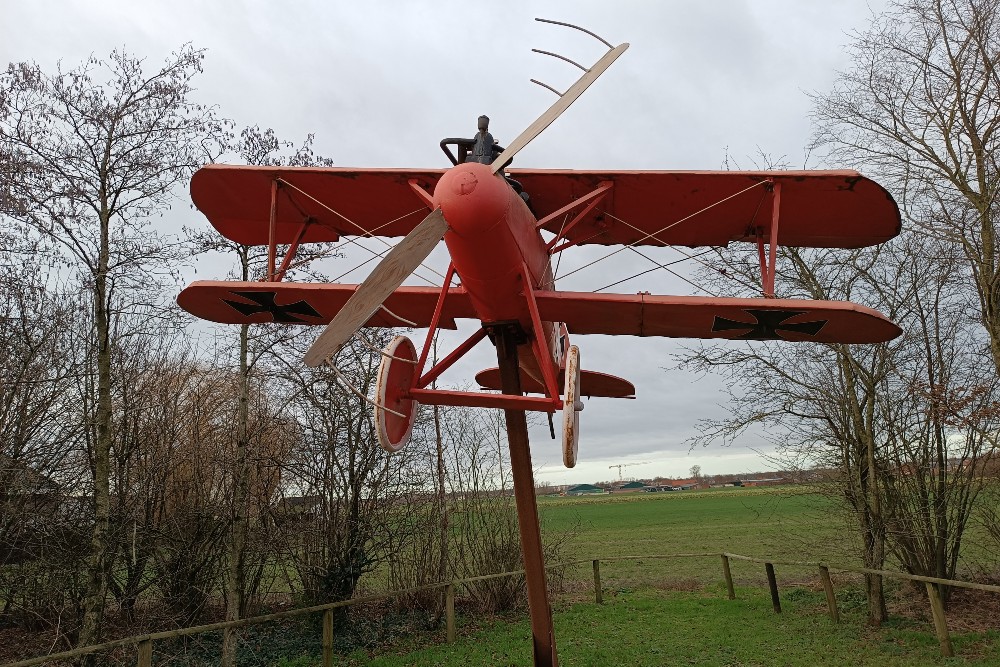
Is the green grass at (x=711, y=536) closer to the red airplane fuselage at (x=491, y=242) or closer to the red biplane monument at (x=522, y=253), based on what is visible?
the red biplane monument at (x=522, y=253)

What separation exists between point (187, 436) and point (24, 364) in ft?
7.88

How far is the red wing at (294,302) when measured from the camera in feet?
15.5

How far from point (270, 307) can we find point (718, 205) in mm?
3860

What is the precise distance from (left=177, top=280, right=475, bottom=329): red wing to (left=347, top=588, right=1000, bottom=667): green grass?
18.5 ft

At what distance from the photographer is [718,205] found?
5.39 m

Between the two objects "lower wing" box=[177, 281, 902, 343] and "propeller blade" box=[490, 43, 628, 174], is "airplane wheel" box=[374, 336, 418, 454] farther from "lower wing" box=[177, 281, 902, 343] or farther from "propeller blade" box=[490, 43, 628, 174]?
"propeller blade" box=[490, 43, 628, 174]

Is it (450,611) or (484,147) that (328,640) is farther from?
(484,147)

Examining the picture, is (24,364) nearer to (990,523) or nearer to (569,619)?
(569,619)

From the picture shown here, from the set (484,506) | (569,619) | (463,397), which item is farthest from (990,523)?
(463,397)

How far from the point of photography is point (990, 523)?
891cm

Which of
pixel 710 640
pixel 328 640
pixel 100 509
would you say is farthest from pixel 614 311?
pixel 710 640

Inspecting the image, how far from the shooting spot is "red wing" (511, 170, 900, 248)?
4.90m

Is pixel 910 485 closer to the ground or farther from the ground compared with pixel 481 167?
closer to the ground

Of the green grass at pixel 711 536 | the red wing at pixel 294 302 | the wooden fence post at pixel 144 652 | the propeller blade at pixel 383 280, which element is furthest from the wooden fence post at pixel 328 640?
the green grass at pixel 711 536
